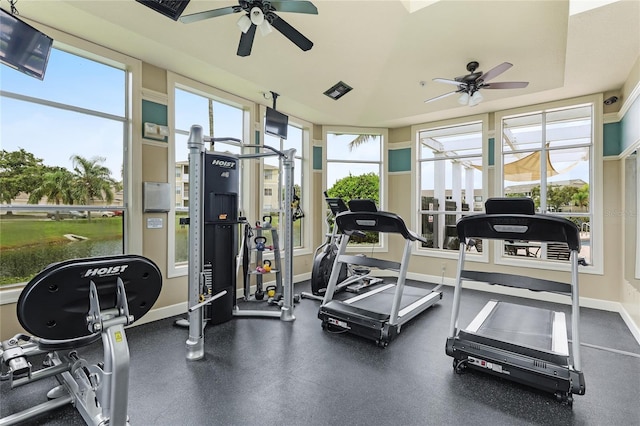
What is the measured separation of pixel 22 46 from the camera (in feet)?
8.71

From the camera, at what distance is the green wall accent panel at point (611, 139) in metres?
4.69

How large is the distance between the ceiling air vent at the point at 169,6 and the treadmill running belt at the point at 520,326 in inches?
175

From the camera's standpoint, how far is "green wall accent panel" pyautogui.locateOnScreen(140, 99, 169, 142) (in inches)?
159

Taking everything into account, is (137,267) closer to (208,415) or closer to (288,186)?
(208,415)

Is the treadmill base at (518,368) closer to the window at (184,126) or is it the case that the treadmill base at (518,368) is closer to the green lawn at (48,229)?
the window at (184,126)

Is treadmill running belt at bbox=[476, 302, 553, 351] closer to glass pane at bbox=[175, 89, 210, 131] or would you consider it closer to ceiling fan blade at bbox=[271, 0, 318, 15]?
ceiling fan blade at bbox=[271, 0, 318, 15]

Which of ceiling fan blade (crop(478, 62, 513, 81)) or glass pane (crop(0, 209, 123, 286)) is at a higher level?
ceiling fan blade (crop(478, 62, 513, 81))

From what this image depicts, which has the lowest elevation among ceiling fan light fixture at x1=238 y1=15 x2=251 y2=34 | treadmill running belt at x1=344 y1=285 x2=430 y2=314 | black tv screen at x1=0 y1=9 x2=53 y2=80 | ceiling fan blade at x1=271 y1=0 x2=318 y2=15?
treadmill running belt at x1=344 y1=285 x2=430 y2=314

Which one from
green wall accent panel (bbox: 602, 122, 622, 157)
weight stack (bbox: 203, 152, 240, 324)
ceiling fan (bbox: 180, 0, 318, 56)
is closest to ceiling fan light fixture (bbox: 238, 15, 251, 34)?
ceiling fan (bbox: 180, 0, 318, 56)

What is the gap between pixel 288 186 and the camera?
3904 millimetres

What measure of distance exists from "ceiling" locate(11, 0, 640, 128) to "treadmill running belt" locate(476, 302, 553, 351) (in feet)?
10.4

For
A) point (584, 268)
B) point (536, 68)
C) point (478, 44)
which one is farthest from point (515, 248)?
point (478, 44)

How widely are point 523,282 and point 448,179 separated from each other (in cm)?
397

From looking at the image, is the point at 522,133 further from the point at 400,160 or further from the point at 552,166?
the point at 400,160
